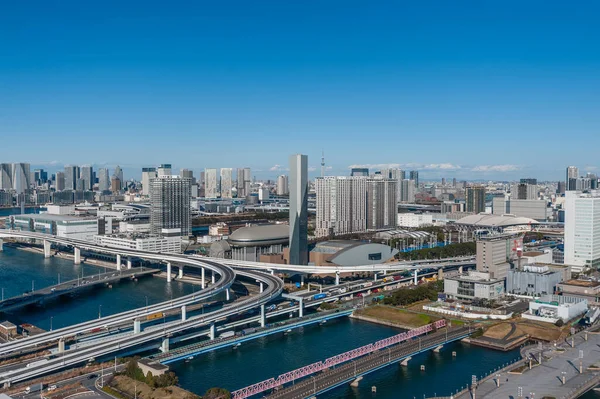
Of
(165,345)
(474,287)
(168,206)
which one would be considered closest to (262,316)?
(165,345)

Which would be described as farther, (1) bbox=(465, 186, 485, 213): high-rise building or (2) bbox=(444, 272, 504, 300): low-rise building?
(1) bbox=(465, 186, 485, 213): high-rise building

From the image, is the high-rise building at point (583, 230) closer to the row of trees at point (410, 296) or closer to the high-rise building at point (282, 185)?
the row of trees at point (410, 296)

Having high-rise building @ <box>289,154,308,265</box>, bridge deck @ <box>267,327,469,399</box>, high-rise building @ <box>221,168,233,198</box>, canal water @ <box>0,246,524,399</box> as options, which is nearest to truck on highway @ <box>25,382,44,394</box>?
canal water @ <box>0,246,524,399</box>

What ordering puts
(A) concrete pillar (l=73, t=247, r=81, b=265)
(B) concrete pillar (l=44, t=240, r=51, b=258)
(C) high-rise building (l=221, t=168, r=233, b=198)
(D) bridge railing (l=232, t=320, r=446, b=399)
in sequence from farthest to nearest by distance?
(C) high-rise building (l=221, t=168, r=233, b=198) → (B) concrete pillar (l=44, t=240, r=51, b=258) → (A) concrete pillar (l=73, t=247, r=81, b=265) → (D) bridge railing (l=232, t=320, r=446, b=399)

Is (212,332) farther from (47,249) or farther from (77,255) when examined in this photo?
(47,249)

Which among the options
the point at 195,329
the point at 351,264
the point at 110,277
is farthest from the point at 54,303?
the point at 351,264

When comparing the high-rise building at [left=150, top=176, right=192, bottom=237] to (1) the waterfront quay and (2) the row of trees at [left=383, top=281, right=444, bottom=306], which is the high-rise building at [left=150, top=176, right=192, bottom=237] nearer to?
(2) the row of trees at [left=383, top=281, right=444, bottom=306]
